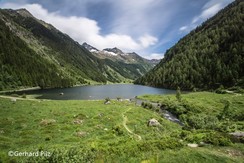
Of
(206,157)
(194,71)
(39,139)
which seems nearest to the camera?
(206,157)

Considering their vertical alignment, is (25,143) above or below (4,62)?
below

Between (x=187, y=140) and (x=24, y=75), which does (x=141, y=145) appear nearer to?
(x=187, y=140)

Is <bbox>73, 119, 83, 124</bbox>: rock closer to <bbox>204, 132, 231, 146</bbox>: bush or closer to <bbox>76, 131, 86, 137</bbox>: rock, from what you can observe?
<bbox>76, 131, 86, 137</bbox>: rock

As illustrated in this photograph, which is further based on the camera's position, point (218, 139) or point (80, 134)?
point (80, 134)

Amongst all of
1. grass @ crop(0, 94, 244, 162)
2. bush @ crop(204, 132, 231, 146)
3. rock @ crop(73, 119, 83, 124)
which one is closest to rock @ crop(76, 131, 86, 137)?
grass @ crop(0, 94, 244, 162)

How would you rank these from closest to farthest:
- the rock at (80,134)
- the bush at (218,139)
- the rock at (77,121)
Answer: the bush at (218,139) < the rock at (80,134) < the rock at (77,121)

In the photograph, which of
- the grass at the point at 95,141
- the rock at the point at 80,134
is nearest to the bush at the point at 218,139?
the grass at the point at 95,141

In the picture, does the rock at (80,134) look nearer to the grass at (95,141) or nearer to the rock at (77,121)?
the grass at (95,141)

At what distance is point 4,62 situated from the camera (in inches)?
7357

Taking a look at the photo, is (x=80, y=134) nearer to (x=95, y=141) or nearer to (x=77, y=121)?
(x=77, y=121)

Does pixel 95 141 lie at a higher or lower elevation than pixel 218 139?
lower

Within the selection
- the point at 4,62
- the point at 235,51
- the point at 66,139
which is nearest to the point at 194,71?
the point at 235,51

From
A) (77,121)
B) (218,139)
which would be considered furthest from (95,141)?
(77,121)

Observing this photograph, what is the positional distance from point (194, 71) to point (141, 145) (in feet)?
617
